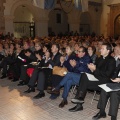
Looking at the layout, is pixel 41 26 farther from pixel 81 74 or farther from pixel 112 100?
pixel 112 100

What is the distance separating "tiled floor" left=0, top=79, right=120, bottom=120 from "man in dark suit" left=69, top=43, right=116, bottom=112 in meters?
0.25

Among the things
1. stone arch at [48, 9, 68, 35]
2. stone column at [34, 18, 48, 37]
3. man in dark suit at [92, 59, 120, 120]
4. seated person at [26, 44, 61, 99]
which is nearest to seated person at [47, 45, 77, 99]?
seated person at [26, 44, 61, 99]

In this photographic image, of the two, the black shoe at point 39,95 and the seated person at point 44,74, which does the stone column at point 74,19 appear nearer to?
the seated person at point 44,74

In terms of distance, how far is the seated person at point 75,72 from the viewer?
4.94 metres

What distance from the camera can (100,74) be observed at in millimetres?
4516

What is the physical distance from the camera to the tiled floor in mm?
4426

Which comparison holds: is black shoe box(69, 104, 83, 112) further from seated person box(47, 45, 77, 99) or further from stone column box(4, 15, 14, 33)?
stone column box(4, 15, 14, 33)

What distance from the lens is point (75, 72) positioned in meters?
5.27

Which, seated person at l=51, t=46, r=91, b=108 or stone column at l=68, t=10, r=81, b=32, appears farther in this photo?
stone column at l=68, t=10, r=81, b=32

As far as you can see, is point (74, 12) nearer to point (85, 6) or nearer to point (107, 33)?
point (107, 33)

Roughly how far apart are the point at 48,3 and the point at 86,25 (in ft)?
36.7

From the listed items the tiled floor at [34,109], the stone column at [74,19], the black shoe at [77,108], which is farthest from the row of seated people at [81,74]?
the stone column at [74,19]

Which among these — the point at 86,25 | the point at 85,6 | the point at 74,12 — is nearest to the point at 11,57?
the point at 85,6

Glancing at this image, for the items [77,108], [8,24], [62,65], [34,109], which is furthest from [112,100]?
[8,24]
